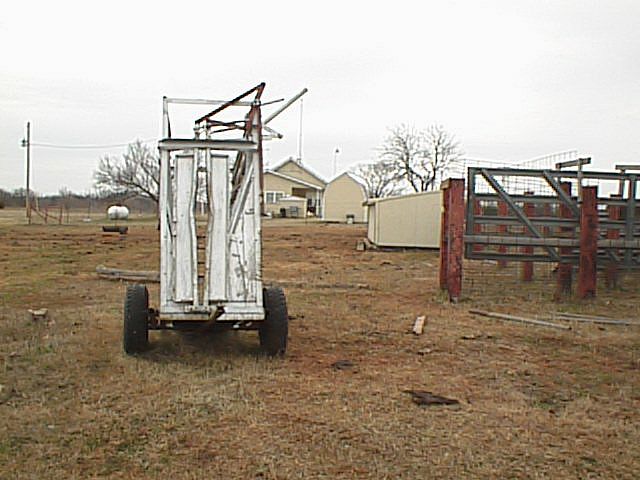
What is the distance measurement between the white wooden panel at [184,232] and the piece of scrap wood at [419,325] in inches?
125

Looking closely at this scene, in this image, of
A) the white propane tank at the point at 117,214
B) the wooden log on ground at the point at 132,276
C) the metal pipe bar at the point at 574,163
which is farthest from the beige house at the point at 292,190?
the metal pipe bar at the point at 574,163

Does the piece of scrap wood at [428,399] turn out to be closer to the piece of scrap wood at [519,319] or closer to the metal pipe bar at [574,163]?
the piece of scrap wood at [519,319]

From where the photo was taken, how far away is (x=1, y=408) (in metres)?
5.48

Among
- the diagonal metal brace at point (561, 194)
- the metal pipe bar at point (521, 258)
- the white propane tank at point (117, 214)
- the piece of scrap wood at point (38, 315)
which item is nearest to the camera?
the piece of scrap wood at point (38, 315)

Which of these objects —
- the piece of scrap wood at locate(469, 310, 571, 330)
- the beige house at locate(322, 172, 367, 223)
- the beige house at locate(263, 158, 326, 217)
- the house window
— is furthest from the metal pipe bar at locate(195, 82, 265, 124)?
the house window

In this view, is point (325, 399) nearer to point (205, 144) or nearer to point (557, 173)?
point (205, 144)

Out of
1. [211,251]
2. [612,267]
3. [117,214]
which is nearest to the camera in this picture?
[211,251]

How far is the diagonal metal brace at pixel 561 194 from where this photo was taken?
12.1 meters

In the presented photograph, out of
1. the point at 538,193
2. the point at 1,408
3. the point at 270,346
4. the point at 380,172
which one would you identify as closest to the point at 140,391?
the point at 1,408

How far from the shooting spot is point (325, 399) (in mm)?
5812

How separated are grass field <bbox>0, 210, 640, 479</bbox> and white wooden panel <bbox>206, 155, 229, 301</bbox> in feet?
2.50

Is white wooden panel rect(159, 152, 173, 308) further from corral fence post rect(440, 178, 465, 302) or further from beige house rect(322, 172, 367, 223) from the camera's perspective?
beige house rect(322, 172, 367, 223)

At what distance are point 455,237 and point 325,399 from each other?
631 cm

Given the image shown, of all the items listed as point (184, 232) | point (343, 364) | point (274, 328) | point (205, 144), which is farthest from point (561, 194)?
point (184, 232)
